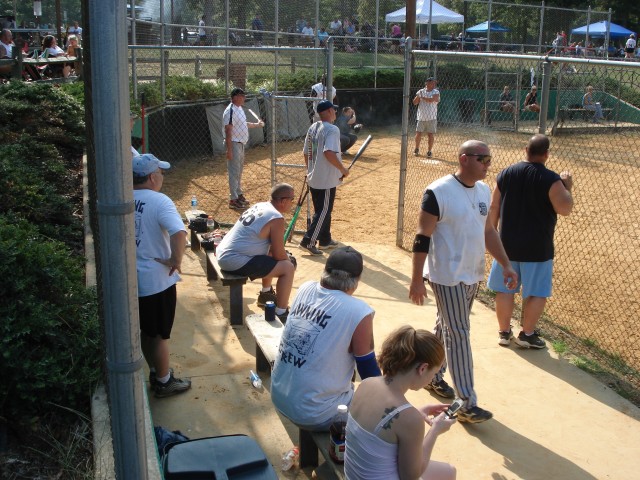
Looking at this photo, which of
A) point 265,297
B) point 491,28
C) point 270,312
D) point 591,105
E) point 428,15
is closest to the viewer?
point 270,312

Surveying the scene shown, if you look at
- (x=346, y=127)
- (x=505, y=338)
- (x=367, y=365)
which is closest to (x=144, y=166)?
(x=367, y=365)

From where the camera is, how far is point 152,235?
191 inches

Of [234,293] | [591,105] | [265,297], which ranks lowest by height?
[265,297]

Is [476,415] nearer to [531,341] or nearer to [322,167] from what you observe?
[531,341]

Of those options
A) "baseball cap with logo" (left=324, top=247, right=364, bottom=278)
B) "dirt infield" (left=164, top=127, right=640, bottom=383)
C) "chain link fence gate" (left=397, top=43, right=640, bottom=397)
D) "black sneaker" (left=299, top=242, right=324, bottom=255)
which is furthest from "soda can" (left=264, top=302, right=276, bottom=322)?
"black sneaker" (left=299, top=242, right=324, bottom=255)

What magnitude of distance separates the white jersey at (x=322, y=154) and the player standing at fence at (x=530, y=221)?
2.97m

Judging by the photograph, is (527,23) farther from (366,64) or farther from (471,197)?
(471,197)

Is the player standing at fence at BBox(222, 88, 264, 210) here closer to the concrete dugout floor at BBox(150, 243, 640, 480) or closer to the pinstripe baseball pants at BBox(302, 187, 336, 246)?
the pinstripe baseball pants at BBox(302, 187, 336, 246)

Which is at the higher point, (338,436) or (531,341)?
(338,436)

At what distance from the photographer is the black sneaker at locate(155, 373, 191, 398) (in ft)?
16.3

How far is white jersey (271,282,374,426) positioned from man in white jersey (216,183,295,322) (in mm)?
2131

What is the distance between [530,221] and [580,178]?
9986 millimetres

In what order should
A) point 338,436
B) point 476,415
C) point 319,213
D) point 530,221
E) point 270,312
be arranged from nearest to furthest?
point 338,436 → point 476,415 → point 270,312 → point 530,221 → point 319,213

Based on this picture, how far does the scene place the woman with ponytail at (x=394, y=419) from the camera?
119 inches
